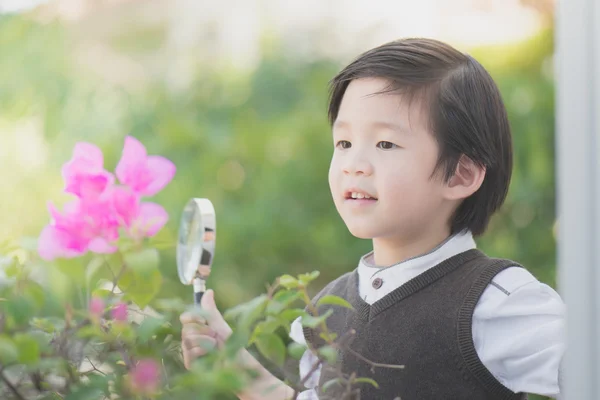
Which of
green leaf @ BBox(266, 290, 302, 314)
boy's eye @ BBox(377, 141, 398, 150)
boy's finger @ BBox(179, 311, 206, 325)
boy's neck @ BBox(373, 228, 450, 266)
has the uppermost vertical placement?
boy's eye @ BBox(377, 141, 398, 150)

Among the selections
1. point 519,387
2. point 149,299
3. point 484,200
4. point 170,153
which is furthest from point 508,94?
point 149,299

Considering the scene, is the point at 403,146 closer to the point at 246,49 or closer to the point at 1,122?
the point at 1,122

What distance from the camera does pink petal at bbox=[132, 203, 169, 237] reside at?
2.94 ft

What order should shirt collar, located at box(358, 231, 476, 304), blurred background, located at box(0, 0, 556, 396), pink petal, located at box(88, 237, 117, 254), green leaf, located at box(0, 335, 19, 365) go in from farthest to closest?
blurred background, located at box(0, 0, 556, 396)
shirt collar, located at box(358, 231, 476, 304)
pink petal, located at box(88, 237, 117, 254)
green leaf, located at box(0, 335, 19, 365)

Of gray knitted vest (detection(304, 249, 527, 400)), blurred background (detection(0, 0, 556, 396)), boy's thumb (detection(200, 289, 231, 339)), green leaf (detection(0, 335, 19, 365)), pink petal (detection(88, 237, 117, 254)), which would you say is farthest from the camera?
blurred background (detection(0, 0, 556, 396))

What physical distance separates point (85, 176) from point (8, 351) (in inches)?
8.6

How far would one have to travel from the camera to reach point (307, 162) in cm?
305

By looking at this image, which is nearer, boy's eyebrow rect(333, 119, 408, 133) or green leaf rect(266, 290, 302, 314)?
green leaf rect(266, 290, 302, 314)

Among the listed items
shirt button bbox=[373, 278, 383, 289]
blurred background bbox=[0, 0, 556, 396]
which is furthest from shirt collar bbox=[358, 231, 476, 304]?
blurred background bbox=[0, 0, 556, 396]

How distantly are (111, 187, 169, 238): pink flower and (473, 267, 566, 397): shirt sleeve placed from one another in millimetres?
446

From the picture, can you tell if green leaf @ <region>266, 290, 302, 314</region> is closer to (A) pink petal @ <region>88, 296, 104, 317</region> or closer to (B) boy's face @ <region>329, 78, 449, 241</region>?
(A) pink petal @ <region>88, 296, 104, 317</region>

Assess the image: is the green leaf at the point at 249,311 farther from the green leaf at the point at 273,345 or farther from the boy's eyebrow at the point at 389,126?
the boy's eyebrow at the point at 389,126

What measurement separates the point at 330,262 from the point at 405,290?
173cm

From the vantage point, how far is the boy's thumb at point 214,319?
982mm
